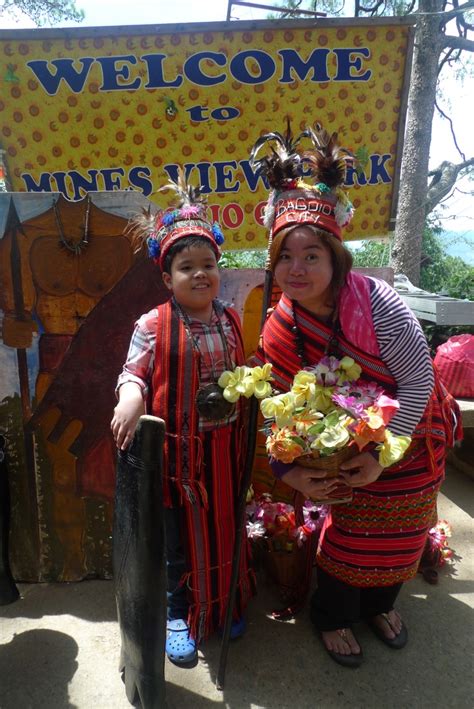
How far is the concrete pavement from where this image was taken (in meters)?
2.01

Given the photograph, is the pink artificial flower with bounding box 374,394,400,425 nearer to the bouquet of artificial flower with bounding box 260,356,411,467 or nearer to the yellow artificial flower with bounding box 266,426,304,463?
the bouquet of artificial flower with bounding box 260,356,411,467

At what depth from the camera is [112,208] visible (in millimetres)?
2447

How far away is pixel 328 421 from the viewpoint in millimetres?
1726

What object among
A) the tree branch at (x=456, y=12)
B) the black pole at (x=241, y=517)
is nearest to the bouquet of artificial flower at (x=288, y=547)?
the black pole at (x=241, y=517)

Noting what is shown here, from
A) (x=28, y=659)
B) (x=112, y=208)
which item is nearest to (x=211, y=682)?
(x=28, y=659)

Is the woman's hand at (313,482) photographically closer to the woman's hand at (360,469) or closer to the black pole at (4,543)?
the woman's hand at (360,469)

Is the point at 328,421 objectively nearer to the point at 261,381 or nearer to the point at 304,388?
the point at 304,388

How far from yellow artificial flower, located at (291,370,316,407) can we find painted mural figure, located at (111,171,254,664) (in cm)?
37

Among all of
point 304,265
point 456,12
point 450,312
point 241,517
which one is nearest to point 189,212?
point 304,265

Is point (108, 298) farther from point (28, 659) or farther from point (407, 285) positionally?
point (407, 285)

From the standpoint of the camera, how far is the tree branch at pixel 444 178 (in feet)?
46.5

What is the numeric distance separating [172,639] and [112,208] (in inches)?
80.1

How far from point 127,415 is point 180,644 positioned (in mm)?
1115

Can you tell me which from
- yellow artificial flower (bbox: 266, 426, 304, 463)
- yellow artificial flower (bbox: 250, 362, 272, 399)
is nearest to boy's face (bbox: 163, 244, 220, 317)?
yellow artificial flower (bbox: 250, 362, 272, 399)
